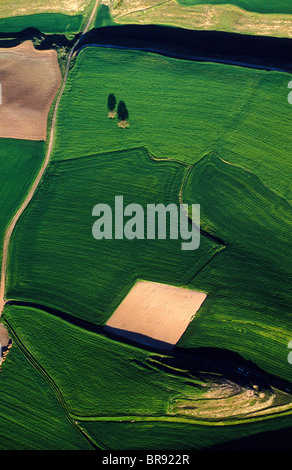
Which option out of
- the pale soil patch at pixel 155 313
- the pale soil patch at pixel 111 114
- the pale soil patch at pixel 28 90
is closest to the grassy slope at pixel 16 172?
the pale soil patch at pixel 28 90

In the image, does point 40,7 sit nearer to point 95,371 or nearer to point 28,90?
point 28,90

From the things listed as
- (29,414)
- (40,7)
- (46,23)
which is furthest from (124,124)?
(29,414)

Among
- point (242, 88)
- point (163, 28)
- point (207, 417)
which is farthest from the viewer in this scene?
point (163, 28)

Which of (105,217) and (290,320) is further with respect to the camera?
(105,217)

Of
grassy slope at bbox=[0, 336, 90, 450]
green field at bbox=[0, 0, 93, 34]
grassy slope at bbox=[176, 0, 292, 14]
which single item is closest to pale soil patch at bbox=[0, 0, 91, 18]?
green field at bbox=[0, 0, 93, 34]

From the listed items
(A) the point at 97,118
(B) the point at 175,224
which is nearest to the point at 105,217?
(B) the point at 175,224

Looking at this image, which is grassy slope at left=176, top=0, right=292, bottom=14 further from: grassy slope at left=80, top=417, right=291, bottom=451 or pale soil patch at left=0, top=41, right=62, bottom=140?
grassy slope at left=80, top=417, right=291, bottom=451
